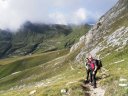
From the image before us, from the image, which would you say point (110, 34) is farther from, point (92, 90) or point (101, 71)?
point (92, 90)

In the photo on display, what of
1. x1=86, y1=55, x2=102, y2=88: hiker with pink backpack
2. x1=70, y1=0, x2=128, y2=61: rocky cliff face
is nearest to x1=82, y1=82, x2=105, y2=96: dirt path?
x1=86, y1=55, x2=102, y2=88: hiker with pink backpack

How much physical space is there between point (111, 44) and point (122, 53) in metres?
18.8

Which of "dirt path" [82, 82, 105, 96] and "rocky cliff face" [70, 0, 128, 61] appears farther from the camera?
"rocky cliff face" [70, 0, 128, 61]

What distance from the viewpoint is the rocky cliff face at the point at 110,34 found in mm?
93281

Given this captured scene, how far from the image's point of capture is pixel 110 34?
110 m

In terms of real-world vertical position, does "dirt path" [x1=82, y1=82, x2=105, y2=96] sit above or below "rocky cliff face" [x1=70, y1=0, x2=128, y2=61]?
below

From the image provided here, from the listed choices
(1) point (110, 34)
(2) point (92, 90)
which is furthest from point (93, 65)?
(1) point (110, 34)

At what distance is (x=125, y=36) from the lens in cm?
9094

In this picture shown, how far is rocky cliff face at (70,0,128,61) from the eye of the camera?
93281mm

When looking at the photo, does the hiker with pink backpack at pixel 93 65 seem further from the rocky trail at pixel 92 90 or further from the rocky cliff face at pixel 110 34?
the rocky cliff face at pixel 110 34

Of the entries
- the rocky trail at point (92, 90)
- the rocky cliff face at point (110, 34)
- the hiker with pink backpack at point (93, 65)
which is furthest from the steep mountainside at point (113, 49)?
the hiker with pink backpack at point (93, 65)

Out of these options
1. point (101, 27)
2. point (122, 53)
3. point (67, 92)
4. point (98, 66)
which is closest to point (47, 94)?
point (67, 92)

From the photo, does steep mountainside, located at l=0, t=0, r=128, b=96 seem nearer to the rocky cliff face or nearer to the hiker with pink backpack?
the rocky cliff face

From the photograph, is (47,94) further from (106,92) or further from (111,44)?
(111,44)
